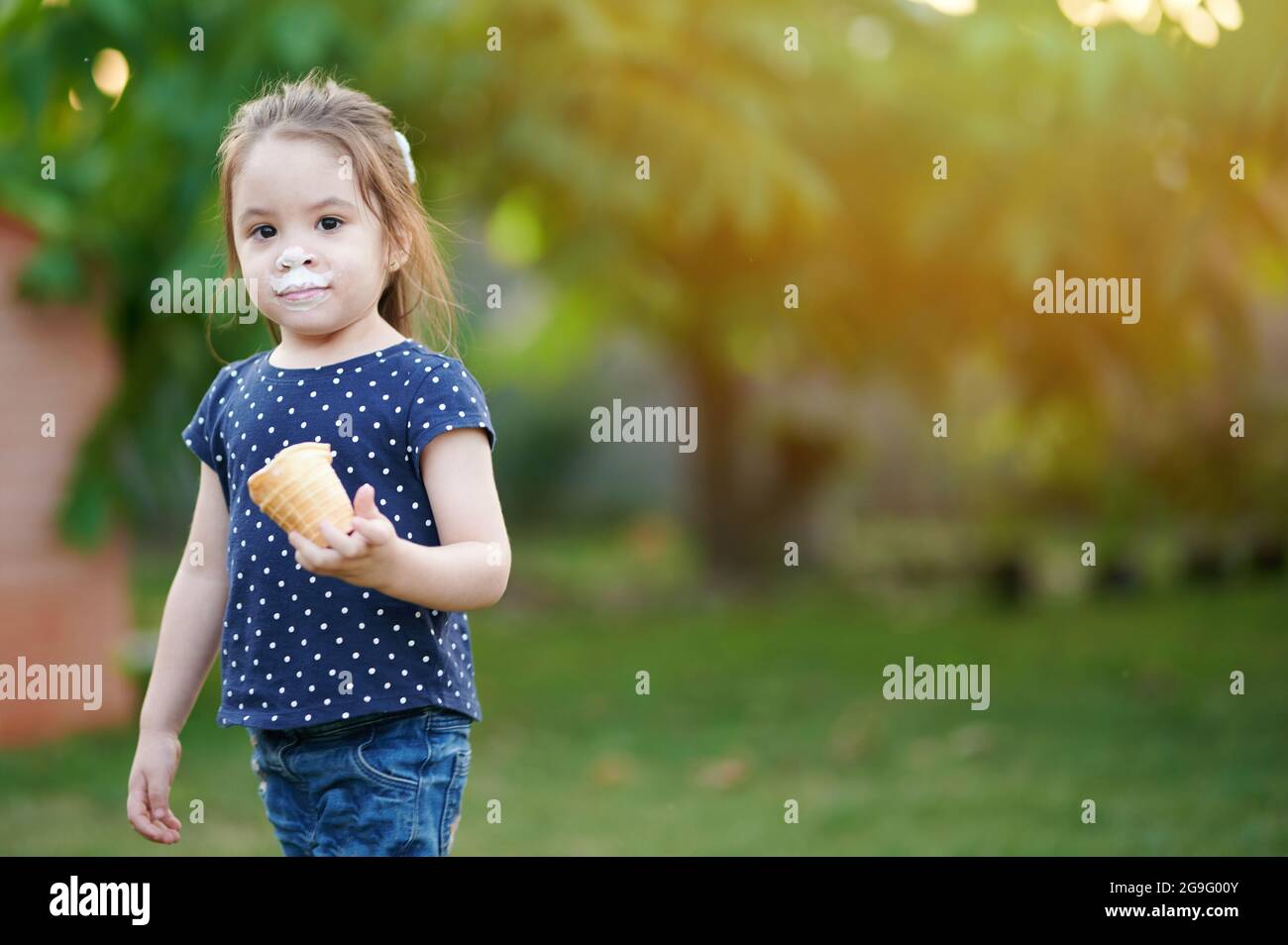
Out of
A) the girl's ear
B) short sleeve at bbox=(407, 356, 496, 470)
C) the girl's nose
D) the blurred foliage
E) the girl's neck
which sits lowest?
short sleeve at bbox=(407, 356, 496, 470)

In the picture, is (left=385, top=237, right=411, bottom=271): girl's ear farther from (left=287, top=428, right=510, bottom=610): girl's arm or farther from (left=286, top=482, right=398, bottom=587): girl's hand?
(left=286, top=482, right=398, bottom=587): girl's hand

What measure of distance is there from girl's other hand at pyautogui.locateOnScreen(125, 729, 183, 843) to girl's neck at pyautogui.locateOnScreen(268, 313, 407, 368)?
2.06 ft

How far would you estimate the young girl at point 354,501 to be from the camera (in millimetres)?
2008

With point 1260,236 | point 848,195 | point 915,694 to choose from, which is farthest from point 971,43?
point 915,694

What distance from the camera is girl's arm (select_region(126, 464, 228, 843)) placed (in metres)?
2.21

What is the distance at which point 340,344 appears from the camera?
212cm

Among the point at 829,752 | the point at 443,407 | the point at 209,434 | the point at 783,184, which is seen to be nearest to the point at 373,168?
the point at 443,407

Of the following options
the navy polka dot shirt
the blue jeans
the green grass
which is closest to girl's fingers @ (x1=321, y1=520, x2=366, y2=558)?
the navy polka dot shirt

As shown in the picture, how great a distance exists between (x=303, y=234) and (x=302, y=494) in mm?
441

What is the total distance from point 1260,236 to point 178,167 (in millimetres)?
4935

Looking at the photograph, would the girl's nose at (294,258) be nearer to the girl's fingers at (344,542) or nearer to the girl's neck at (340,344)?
the girl's neck at (340,344)

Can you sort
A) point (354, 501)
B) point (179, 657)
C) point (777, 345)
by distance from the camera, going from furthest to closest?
point (777, 345) → point (179, 657) → point (354, 501)

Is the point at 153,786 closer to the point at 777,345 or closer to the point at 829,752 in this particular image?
the point at 829,752

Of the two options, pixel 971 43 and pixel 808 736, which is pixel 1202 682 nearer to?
pixel 808 736
